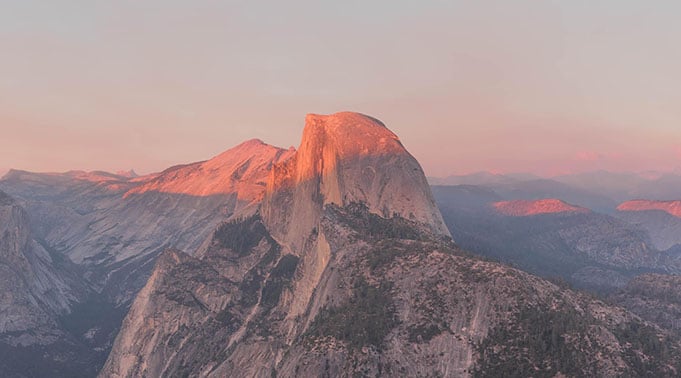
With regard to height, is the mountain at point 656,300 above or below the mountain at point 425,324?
below

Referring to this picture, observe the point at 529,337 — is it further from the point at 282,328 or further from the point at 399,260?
the point at 282,328

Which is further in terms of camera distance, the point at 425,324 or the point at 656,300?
the point at 656,300

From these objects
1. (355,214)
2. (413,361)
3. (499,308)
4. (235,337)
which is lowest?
(235,337)

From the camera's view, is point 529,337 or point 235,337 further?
point 235,337

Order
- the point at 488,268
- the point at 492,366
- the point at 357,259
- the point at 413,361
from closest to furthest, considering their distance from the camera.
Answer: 1. the point at 492,366
2. the point at 413,361
3. the point at 488,268
4. the point at 357,259

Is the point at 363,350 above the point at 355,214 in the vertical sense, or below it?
below

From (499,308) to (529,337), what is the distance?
343 inches

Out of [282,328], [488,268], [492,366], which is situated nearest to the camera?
[492,366]

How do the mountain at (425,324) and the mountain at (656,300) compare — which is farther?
the mountain at (656,300)

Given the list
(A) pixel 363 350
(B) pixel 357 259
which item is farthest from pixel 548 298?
(B) pixel 357 259

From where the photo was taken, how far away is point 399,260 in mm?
130625

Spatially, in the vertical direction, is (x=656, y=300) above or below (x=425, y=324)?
below

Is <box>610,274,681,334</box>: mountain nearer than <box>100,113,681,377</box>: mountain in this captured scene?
No

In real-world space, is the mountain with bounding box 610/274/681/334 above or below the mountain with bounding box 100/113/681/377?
below
